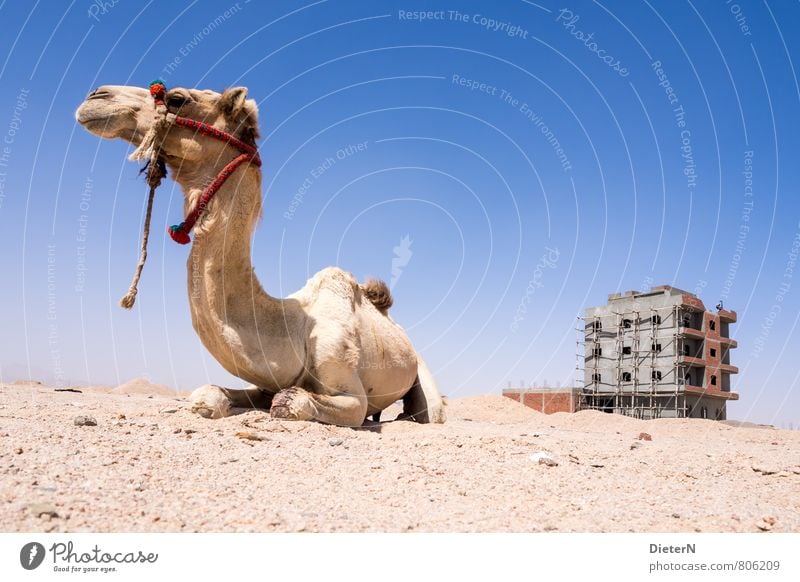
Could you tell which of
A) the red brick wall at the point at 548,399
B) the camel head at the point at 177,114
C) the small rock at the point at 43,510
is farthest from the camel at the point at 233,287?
the red brick wall at the point at 548,399

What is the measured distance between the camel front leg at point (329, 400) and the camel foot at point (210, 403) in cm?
54

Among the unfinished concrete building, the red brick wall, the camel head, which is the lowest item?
the red brick wall

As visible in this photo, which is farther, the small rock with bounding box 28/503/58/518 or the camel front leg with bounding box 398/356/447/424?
the camel front leg with bounding box 398/356/447/424

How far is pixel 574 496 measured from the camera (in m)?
4.12

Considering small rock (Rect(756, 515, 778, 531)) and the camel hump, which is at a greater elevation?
the camel hump

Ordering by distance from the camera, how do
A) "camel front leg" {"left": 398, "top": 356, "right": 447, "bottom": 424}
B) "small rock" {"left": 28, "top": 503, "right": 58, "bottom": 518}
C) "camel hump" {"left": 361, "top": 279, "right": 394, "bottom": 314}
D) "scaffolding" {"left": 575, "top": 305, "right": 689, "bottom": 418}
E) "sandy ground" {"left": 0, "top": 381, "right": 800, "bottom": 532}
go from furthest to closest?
1. "scaffolding" {"left": 575, "top": 305, "right": 689, "bottom": 418}
2. "camel front leg" {"left": 398, "top": 356, "right": 447, "bottom": 424}
3. "camel hump" {"left": 361, "top": 279, "right": 394, "bottom": 314}
4. "sandy ground" {"left": 0, "top": 381, "right": 800, "bottom": 532}
5. "small rock" {"left": 28, "top": 503, "right": 58, "bottom": 518}

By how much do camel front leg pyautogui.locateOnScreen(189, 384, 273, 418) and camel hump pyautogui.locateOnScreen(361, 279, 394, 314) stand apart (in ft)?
7.90

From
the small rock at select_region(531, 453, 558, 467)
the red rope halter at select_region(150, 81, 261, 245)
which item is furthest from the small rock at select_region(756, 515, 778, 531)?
the red rope halter at select_region(150, 81, 261, 245)

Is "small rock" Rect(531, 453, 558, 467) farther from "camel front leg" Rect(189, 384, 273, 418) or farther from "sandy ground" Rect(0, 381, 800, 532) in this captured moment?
"camel front leg" Rect(189, 384, 273, 418)

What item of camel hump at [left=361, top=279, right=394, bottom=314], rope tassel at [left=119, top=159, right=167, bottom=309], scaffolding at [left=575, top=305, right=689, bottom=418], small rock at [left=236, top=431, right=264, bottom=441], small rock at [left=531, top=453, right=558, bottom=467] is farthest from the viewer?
scaffolding at [left=575, top=305, right=689, bottom=418]

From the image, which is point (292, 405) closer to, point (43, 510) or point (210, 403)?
point (210, 403)

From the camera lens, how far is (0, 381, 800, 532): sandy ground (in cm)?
313

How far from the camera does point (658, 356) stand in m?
43.4
